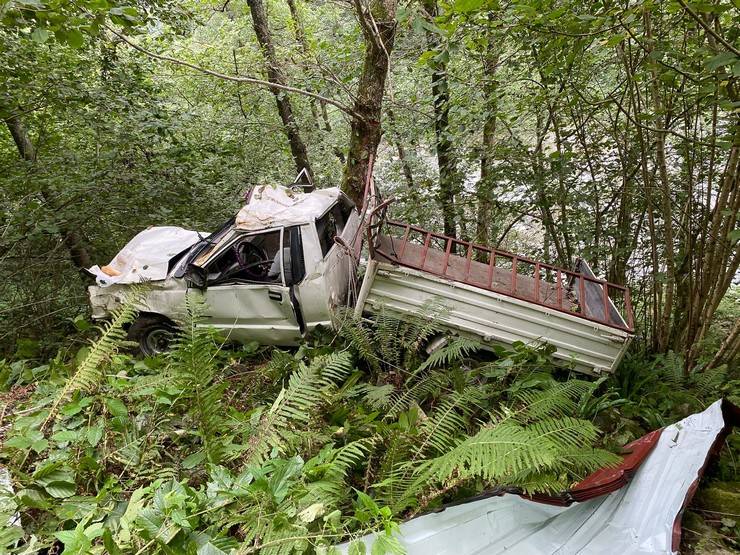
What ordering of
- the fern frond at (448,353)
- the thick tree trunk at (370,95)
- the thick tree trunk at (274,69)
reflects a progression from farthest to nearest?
the thick tree trunk at (274,69)
the thick tree trunk at (370,95)
the fern frond at (448,353)

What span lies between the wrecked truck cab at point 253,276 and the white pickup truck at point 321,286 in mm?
12

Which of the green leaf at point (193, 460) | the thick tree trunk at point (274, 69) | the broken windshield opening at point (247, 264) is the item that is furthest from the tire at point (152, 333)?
the thick tree trunk at point (274, 69)

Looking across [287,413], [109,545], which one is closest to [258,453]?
[287,413]

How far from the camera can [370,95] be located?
5.87m

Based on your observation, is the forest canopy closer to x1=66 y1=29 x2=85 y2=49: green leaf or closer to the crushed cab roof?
x1=66 y1=29 x2=85 y2=49: green leaf

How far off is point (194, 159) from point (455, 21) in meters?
5.32

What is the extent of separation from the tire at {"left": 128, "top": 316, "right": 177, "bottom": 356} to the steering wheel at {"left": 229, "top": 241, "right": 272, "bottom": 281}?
116 cm

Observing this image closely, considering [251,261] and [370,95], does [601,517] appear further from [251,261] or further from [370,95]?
[370,95]

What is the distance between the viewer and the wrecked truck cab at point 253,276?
4.78 metres

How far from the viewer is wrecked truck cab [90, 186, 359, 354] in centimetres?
478

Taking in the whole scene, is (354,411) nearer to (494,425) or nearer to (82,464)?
(494,425)

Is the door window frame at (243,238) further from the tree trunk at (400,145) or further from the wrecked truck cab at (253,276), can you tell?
the tree trunk at (400,145)

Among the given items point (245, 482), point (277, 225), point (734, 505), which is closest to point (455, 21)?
point (277, 225)

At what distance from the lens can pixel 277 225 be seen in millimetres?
4793
